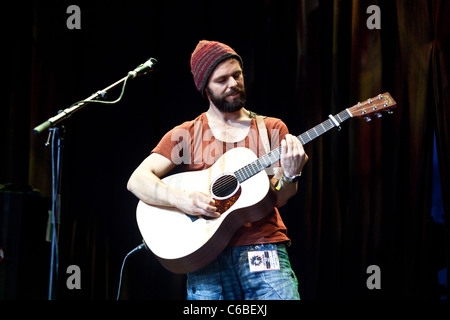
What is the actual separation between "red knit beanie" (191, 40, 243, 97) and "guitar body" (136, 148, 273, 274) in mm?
499

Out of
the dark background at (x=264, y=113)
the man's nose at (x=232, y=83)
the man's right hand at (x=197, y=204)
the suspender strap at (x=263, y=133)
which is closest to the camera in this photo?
the man's right hand at (x=197, y=204)

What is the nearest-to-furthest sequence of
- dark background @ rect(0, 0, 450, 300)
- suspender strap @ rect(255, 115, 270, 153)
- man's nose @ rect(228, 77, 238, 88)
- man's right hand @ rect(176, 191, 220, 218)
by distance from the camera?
man's right hand @ rect(176, 191, 220, 218), suspender strap @ rect(255, 115, 270, 153), man's nose @ rect(228, 77, 238, 88), dark background @ rect(0, 0, 450, 300)

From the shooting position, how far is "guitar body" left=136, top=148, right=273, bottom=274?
2.18 meters

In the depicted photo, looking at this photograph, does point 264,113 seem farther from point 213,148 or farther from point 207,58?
point 213,148

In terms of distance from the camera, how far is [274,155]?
90.0 inches

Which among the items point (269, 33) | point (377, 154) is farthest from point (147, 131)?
point (377, 154)

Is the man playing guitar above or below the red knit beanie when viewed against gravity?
below

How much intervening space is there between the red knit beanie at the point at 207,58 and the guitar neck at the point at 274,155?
0.62m

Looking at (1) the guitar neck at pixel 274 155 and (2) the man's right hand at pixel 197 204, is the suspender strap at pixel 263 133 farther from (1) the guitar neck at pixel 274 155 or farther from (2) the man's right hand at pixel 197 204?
(2) the man's right hand at pixel 197 204

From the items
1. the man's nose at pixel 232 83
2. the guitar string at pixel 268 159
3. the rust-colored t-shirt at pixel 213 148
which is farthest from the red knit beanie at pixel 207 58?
→ the guitar string at pixel 268 159

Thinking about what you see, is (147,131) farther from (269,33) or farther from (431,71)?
(431,71)

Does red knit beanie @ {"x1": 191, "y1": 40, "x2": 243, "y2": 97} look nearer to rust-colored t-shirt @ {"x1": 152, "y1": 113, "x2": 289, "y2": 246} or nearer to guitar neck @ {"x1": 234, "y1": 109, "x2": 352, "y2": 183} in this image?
rust-colored t-shirt @ {"x1": 152, "y1": 113, "x2": 289, "y2": 246}

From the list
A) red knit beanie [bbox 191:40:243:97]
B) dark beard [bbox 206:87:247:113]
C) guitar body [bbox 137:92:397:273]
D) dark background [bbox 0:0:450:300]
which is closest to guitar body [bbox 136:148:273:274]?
guitar body [bbox 137:92:397:273]

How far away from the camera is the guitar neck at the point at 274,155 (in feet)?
7.48
